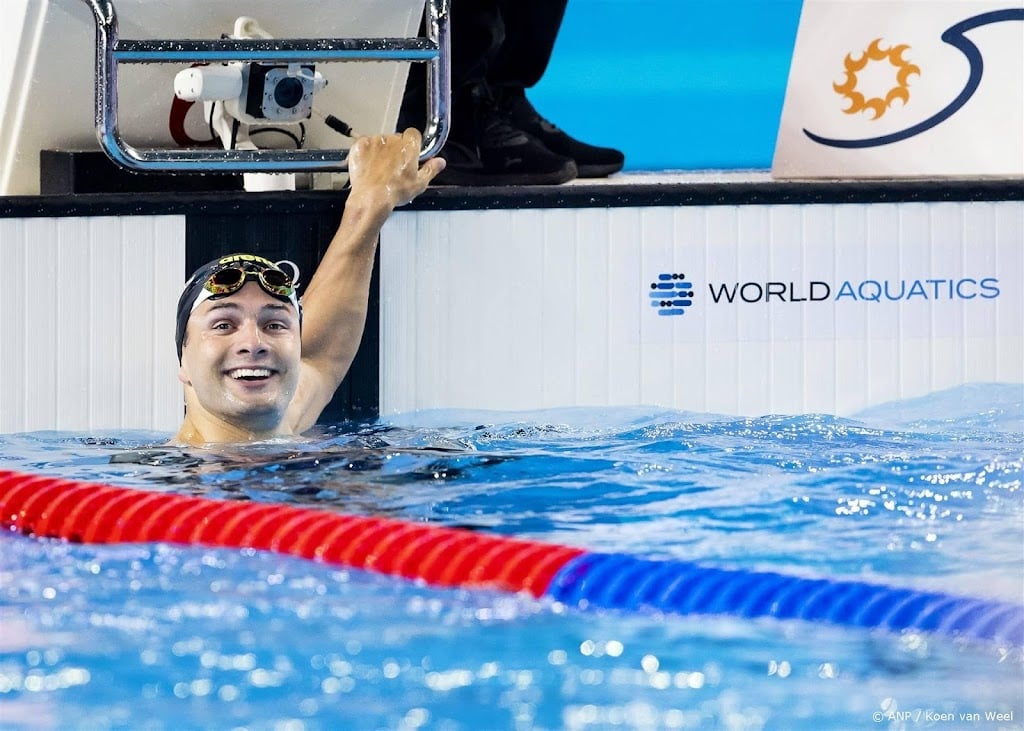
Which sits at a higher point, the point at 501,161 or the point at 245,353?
the point at 501,161

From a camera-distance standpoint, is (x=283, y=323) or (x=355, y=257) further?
(x=355, y=257)

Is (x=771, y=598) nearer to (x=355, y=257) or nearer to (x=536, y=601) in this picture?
(x=536, y=601)

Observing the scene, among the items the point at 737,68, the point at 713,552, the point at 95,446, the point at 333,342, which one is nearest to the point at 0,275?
the point at 95,446

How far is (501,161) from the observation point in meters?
4.14

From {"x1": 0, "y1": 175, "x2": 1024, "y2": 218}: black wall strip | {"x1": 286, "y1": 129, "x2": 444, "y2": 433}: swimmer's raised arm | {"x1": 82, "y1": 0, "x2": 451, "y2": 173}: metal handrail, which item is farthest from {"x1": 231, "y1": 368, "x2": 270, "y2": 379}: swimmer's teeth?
{"x1": 0, "y1": 175, "x2": 1024, "y2": 218}: black wall strip

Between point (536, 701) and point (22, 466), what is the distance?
1.93m

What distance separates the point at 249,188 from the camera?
4125 mm

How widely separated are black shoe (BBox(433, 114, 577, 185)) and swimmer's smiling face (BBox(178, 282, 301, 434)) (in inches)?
36.5

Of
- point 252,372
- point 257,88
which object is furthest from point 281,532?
point 257,88

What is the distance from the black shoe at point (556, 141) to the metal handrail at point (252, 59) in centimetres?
71

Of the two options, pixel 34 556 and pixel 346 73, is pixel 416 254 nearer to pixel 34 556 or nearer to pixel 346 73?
pixel 346 73

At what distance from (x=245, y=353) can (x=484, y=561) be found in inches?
39.9

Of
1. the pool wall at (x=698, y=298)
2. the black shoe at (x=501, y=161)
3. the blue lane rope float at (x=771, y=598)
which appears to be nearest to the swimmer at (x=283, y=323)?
the pool wall at (x=698, y=298)

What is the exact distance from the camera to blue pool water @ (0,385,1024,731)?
6.14ft
